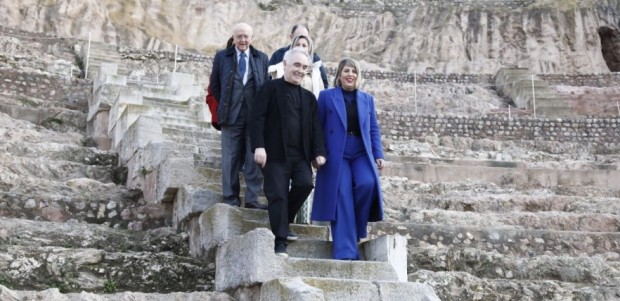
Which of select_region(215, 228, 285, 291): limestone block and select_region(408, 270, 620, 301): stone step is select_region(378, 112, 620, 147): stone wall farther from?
select_region(215, 228, 285, 291): limestone block

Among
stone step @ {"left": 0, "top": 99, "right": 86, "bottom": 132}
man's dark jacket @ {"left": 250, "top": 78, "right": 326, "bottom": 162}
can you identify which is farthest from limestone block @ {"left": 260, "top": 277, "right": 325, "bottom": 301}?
stone step @ {"left": 0, "top": 99, "right": 86, "bottom": 132}

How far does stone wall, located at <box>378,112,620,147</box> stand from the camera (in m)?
19.2

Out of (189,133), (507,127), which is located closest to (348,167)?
(189,133)

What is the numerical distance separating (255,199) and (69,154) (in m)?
3.26

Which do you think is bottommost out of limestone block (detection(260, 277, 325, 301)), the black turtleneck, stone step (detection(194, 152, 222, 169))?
limestone block (detection(260, 277, 325, 301))

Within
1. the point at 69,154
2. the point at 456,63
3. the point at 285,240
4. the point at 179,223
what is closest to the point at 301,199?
the point at 285,240

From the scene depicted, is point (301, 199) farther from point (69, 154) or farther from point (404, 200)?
point (404, 200)

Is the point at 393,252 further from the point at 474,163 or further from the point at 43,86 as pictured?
the point at 43,86

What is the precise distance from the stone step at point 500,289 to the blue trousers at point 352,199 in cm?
85

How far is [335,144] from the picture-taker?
216 inches

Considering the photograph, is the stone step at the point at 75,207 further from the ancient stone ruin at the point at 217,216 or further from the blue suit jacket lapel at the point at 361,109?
the blue suit jacket lapel at the point at 361,109

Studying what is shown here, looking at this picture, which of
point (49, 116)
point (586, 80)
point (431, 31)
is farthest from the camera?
point (431, 31)

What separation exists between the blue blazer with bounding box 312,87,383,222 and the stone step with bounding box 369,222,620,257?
7.37 feet

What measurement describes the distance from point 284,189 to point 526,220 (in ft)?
15.8
